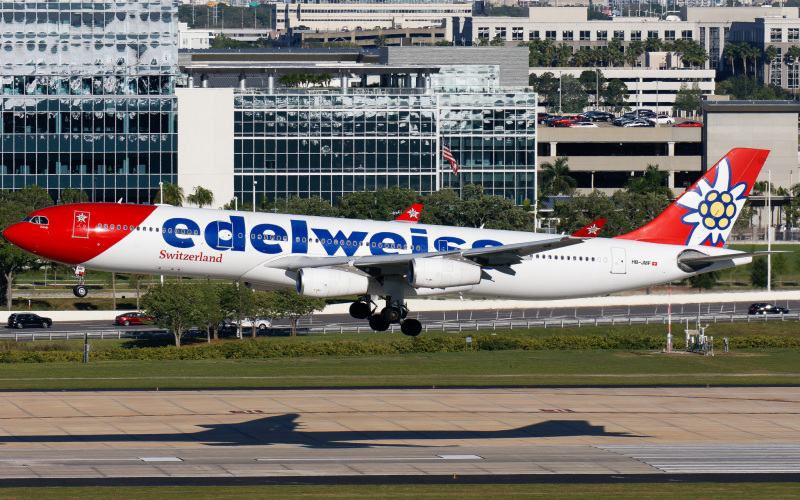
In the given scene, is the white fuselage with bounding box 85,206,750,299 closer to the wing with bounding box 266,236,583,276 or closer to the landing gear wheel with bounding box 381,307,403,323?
the wing with bounding box 266,236,583,276

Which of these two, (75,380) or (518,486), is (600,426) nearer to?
(518,486)

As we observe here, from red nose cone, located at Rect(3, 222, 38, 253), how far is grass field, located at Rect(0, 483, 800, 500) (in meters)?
13.4

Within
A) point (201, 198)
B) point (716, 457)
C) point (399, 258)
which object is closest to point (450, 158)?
point (201, 198)

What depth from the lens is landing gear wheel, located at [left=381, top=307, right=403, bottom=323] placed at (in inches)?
2569

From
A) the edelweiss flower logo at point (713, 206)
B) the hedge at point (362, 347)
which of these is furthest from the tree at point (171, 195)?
the edelweiss flower logo at point (713, 206)

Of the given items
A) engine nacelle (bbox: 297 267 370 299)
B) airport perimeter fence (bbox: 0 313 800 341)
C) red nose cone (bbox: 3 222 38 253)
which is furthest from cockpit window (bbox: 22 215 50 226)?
airport perimeter fence (bbox: 0 313 800 341)

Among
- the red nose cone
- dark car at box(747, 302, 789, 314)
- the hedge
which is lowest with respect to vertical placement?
the hedge

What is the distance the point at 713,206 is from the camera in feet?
246

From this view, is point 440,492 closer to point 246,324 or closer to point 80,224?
point 80,224

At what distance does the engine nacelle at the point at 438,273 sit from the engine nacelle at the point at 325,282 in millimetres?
2958

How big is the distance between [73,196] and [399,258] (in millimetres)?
122100

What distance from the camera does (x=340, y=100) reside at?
188 m

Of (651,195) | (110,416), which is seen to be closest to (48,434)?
(110,416)

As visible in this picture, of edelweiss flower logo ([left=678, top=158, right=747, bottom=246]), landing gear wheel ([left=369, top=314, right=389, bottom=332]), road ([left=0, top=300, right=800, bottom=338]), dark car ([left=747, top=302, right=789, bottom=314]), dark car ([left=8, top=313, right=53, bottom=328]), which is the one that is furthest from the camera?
→ dark car ([left=747, top=302, right=789, bottom=314])
